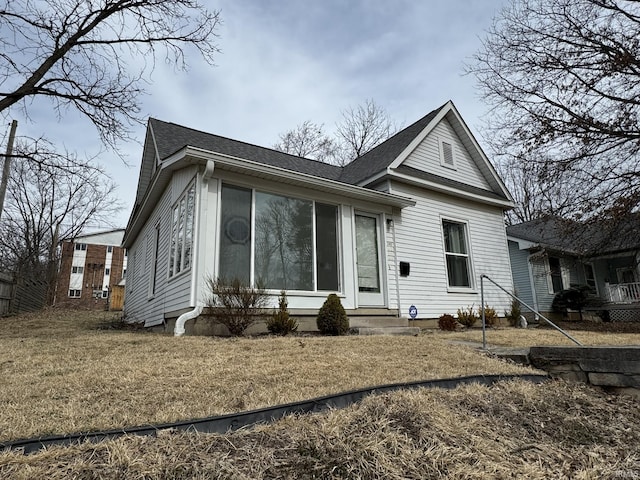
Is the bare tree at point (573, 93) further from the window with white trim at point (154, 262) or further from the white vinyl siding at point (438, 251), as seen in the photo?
the window with white trim at point (154, 262)

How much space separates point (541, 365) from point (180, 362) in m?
3.76

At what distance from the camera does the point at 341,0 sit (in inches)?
357

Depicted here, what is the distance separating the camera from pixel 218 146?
9070 millimetres

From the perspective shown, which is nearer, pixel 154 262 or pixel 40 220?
pixel 154 262

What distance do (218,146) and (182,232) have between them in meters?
3.00

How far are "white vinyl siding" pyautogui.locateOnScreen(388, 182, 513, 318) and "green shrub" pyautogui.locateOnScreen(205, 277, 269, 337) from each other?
361 centimetres

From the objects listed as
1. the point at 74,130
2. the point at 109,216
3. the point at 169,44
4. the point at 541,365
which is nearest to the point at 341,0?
the point at 169,44

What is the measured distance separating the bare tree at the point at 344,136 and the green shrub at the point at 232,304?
63.4 feet

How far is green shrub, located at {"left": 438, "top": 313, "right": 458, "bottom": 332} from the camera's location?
28.0ft

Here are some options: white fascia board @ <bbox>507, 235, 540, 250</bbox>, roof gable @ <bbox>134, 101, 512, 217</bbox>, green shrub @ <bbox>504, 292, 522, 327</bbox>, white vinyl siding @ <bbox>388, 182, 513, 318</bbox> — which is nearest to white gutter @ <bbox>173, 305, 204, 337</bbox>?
roof gable @ <bbox>134, 101, 512, 217</bbox>

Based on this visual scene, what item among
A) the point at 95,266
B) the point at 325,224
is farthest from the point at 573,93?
the point at 95,266

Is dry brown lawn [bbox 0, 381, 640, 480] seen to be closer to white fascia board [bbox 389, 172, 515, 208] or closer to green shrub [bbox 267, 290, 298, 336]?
green shrub [bbox 267, 290, 298, 336]

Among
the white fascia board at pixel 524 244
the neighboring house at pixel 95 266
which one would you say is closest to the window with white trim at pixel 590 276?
the white fascia board at pixel 524 244

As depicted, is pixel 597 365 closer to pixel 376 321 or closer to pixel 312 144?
pixel 376 321
